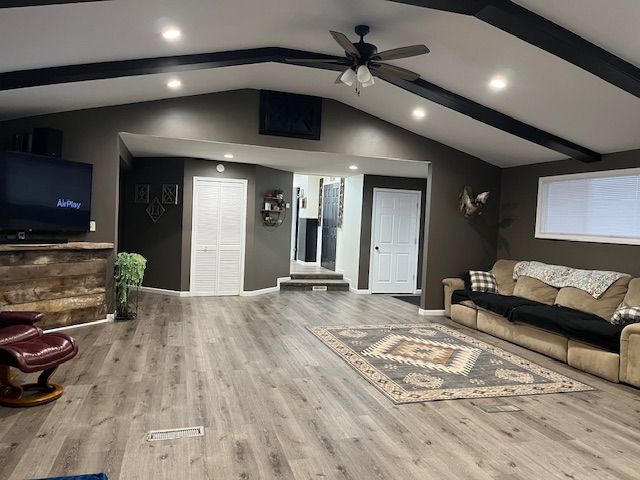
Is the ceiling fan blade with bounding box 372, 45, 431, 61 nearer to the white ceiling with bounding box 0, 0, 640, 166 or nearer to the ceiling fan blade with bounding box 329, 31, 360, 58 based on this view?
the ceiling fan blade with bounding box 329, 31, 360, 58

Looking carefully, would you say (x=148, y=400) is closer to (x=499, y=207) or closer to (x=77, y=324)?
(x=77, y=324)

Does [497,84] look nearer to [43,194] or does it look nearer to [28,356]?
[28,356]

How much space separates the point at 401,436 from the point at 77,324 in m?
4.08

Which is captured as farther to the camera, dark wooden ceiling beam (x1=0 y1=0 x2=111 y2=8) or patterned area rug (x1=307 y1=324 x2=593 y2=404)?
patterned area rug (x1=307 y1=324 x2=593 y2=404)

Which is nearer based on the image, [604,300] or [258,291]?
[604,300]

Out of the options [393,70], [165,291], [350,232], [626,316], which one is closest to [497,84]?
[393,70]

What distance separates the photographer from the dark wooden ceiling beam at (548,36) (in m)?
3.30

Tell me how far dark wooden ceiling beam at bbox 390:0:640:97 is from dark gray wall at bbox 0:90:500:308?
10.2 feet

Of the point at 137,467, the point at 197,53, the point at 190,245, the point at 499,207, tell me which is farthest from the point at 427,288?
the point at 137,467

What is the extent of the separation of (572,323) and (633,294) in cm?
88

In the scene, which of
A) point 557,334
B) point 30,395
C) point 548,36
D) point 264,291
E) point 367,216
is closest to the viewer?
point 30,395

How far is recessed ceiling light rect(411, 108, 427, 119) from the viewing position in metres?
5.91

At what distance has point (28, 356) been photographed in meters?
3.02

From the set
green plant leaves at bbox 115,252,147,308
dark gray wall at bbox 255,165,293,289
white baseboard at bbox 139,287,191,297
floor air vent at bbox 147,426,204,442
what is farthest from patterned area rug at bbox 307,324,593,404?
white baseboard at bbox 139,287,191,297
